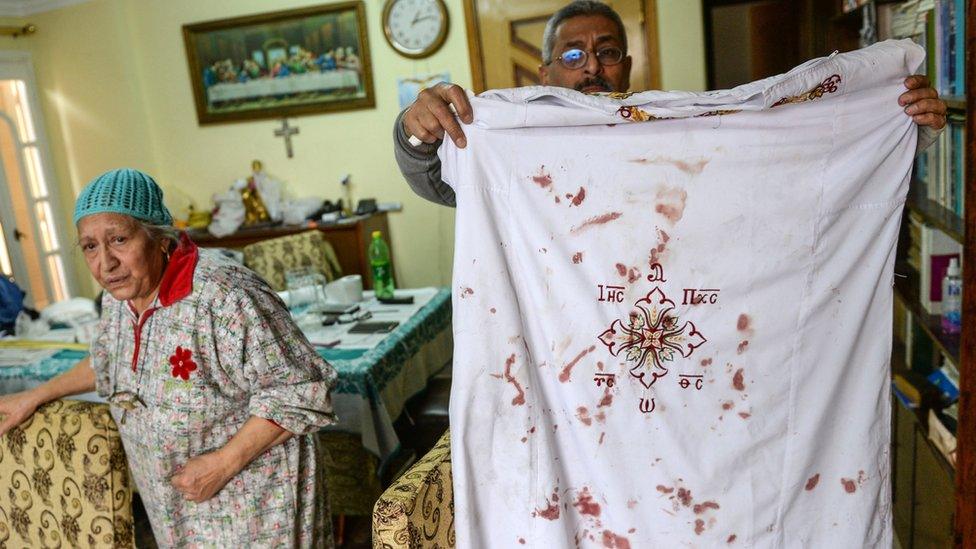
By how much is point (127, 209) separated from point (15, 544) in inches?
34.6

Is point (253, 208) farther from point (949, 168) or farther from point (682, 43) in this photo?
point (949, 168)

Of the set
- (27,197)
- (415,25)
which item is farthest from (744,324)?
(27,197)

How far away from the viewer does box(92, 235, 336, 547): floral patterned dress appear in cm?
151

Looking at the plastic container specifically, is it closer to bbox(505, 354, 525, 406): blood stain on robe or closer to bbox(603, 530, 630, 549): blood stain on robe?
bbox(603, 530, 630, 549): blood stain on robe

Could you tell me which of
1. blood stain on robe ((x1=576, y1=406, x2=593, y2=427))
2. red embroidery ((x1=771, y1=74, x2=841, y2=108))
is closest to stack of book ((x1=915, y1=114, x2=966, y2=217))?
red embroidery ((x1=771, y1=74, x2=841, y2=108))

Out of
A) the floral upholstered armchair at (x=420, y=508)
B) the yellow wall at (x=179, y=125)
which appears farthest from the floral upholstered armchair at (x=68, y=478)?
the yellow wall at (x=179, y=125)

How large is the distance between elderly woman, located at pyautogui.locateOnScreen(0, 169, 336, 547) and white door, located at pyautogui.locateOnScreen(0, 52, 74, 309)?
4.07 meters

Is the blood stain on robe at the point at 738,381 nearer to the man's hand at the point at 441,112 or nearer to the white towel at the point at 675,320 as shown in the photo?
the white towel at the point at 675,320

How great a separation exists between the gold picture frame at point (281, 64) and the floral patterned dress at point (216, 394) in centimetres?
338

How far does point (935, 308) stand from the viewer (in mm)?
2016

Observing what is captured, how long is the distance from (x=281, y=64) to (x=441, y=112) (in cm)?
408

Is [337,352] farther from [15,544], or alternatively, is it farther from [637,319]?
[637,319]

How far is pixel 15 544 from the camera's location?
1.69 metres

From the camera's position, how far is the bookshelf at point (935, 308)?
3.97 feet
